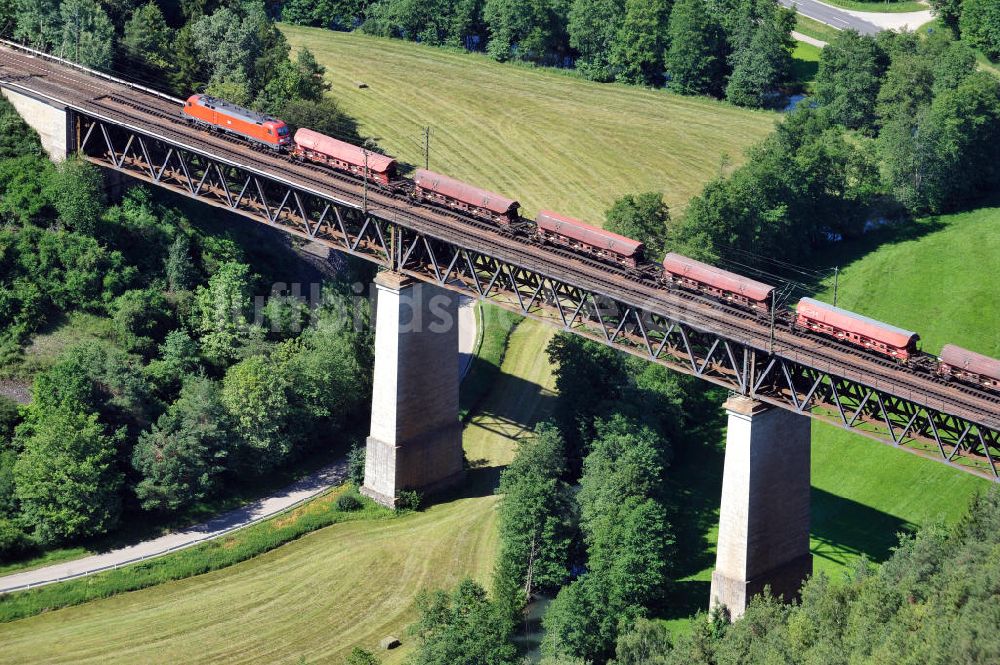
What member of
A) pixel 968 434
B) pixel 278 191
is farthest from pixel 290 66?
pixel 968 434

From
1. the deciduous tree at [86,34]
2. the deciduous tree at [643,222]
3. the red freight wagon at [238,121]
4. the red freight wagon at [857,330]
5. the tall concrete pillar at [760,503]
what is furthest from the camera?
the deciduous tree at [86,34]

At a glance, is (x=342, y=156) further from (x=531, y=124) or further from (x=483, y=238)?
(x=531, y=124)

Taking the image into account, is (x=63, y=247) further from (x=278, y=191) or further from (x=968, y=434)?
(x=968, y=434)

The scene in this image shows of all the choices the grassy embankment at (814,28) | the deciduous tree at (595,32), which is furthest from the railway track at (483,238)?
the grassy embankment at (814,28)

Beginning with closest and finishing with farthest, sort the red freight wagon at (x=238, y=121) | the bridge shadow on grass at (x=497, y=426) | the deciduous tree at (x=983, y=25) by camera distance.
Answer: the bridge shadow on grass at (x=497, y=426)
the red freight wagon at (x=238, y=121)
the deciduous tree at (x=983, y=25)

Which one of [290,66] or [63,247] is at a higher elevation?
[290,66]

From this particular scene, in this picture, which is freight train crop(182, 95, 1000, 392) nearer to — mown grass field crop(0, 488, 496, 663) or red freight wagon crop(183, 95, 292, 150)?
red freight wagon crop(183, 95, 292, 150)

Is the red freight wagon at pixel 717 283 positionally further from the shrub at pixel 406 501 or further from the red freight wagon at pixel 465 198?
the shrub at pixel 406 501

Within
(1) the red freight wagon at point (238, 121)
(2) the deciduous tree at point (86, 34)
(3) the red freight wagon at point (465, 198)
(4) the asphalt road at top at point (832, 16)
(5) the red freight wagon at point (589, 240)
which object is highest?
(4) the asphalt road at top at point (832, 16)

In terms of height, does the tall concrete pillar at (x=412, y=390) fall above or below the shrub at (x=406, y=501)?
above
